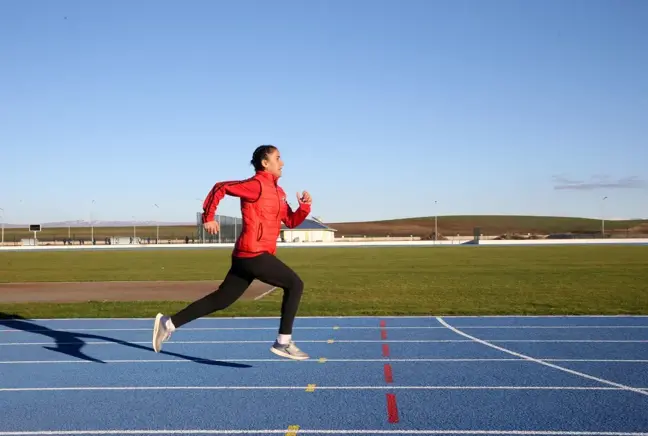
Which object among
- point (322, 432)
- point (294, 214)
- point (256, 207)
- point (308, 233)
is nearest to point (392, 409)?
point (322, 432)

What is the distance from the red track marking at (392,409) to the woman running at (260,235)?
96cm

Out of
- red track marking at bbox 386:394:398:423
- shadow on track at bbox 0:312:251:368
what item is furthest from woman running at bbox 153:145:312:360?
shadow on track at bbox 0:312:251:368

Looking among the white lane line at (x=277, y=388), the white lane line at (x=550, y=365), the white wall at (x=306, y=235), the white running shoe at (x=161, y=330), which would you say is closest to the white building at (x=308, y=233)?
the white wall at (x=306, y=235)

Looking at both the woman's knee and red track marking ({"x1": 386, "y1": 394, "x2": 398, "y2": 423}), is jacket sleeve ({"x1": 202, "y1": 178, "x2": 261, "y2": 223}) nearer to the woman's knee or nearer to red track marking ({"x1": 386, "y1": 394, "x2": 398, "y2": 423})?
the woman's knee

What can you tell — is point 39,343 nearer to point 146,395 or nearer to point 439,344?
point 146,395

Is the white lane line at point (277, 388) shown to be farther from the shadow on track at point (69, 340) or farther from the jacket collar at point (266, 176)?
the jacket collar at point (266, 176)

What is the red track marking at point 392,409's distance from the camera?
5684 mm

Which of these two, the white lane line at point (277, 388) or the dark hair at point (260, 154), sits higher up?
the dark hair at point (260, 154)

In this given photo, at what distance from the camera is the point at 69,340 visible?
10344 millimetres

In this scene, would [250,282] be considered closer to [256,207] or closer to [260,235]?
[260,235]

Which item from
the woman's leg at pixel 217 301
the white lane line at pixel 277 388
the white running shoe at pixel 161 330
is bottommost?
the white lane line at pixel 277 388

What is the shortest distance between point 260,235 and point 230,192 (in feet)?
1.57

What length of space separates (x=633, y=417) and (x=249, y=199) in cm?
362

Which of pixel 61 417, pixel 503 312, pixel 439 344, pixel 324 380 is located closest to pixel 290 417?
pixel 324 380
